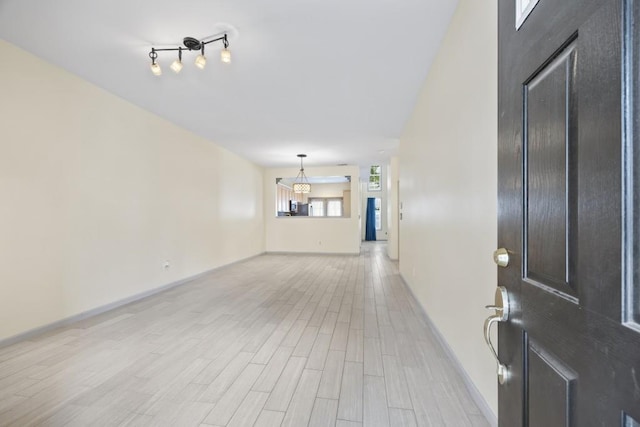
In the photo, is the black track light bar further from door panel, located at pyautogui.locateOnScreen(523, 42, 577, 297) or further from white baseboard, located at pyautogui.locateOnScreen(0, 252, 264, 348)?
white baseboard, located at pyautogui.locateOnScreen(0, 252, 264, 348)

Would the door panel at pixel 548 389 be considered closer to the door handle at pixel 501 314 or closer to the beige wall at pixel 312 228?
the door handle at pixel 501 314

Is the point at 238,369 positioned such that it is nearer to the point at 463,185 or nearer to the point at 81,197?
the point at 463,185

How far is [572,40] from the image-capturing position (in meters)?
0.51

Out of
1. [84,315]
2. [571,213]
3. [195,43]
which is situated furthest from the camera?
[84,315]

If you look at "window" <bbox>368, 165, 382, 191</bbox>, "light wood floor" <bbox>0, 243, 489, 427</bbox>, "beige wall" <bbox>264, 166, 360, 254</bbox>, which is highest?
"window" <bbox>368, 165, 382, 191</bbox>

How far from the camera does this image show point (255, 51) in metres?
2.46

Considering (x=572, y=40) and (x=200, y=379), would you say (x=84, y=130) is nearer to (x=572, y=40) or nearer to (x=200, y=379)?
(x=200, y=379)

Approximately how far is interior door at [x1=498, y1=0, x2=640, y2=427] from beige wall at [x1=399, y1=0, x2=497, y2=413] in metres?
0.77

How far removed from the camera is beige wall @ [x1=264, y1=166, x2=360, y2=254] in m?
7.89

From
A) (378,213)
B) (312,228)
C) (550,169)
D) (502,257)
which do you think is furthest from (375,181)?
(550,169)

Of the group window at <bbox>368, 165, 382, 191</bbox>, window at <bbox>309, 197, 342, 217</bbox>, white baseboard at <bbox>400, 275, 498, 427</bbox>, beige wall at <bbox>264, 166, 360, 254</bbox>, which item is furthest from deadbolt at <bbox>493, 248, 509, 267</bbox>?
window at <bbox>368, 165, 382, 191</bbox>

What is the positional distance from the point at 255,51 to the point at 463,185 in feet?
6.70

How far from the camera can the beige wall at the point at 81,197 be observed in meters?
2.40

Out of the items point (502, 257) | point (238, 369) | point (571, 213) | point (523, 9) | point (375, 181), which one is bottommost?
point (238, 369)
